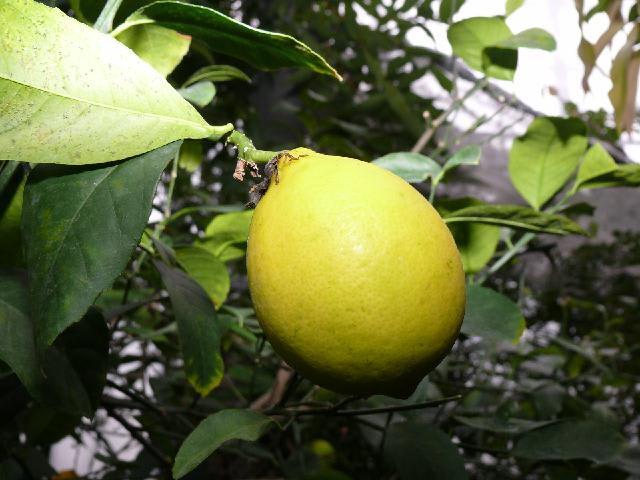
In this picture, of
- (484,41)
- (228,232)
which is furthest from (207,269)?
(484,41)

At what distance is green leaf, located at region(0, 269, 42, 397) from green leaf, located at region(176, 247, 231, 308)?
0.22 m

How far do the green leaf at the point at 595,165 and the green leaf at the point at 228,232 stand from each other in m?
0.34

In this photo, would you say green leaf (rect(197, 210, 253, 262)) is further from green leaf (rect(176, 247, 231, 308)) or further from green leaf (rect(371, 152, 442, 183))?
green leaf (rect(371, 152, 442, 183))

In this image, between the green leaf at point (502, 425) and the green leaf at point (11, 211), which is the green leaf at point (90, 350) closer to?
the green leaf at point (11, 211)

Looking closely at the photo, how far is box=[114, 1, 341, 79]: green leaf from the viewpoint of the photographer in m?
0.31

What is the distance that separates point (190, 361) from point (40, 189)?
24cm

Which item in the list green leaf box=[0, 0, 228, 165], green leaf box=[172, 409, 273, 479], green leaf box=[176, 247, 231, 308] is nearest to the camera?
green leaf box=[0, 0, 228, 165]

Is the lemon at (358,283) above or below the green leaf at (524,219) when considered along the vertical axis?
above

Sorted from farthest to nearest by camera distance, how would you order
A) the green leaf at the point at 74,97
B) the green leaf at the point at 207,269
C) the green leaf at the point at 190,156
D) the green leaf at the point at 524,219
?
the green leaf at the point at 190,156 < the green leaf at the point at 207,269 < the green leaf at the point at 524,219 < the green leaf at the point at 74,97

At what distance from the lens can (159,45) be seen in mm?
460

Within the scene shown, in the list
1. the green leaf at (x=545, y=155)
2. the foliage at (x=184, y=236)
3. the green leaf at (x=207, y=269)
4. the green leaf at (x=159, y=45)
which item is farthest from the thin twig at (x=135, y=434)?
the green leaf at (x=545, y=155)

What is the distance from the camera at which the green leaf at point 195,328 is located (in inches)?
17.5

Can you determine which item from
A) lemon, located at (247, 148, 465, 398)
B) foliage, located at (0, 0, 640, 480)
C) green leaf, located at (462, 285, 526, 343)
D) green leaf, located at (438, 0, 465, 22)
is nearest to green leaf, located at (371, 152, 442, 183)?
foliage, located at (0, 0, 640, 480)

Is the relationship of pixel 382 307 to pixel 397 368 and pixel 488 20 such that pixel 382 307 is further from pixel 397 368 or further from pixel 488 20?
pixel 488 20
